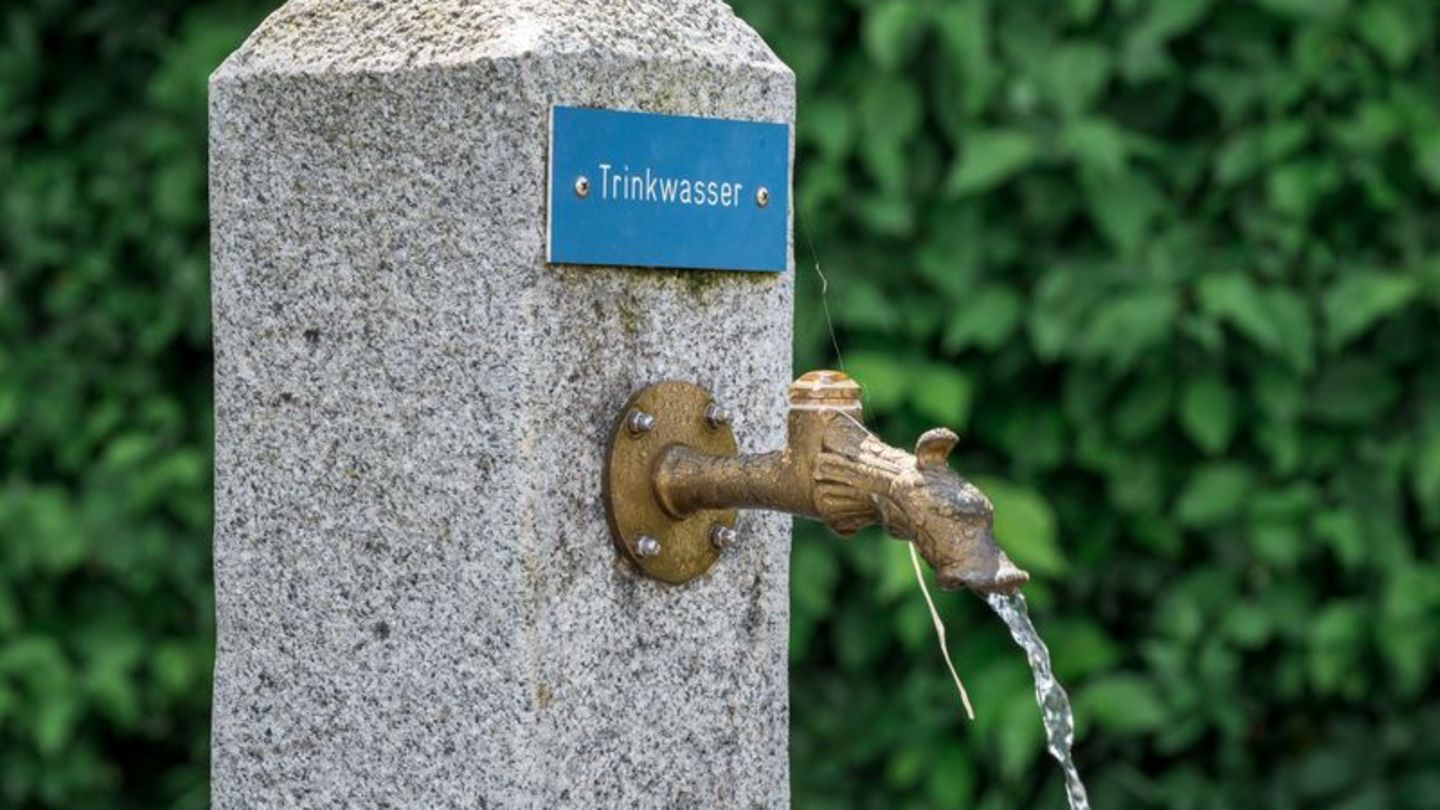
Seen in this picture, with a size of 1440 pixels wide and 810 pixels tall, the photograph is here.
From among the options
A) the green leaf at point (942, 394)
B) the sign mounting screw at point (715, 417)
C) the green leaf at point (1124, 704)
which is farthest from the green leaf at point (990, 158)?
the sign mounting screw at point (715, 417)

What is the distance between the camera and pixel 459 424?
163cm

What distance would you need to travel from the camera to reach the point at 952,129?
10.6ft

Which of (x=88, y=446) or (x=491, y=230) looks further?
(x=88, y=446)

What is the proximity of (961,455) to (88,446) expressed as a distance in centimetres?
146

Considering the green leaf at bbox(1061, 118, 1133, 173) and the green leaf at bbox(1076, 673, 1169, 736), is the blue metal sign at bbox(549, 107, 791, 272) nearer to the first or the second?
the green leaf at bbox(1061, 118, 1133, 173)

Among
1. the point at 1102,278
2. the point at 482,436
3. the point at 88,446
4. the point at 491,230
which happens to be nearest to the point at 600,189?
the point at 491,230

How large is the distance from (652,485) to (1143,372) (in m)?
1.62

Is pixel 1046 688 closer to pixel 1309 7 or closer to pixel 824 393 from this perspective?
pixel 824 393

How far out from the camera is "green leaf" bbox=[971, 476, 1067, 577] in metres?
3.05

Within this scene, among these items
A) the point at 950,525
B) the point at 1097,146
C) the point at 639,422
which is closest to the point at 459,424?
the point at 639,422

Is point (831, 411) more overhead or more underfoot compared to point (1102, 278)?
more overhead

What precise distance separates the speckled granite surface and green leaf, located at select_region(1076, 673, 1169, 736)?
1352mm

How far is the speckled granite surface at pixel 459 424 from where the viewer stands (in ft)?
5.30

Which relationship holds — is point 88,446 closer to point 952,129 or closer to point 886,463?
point 952,129
